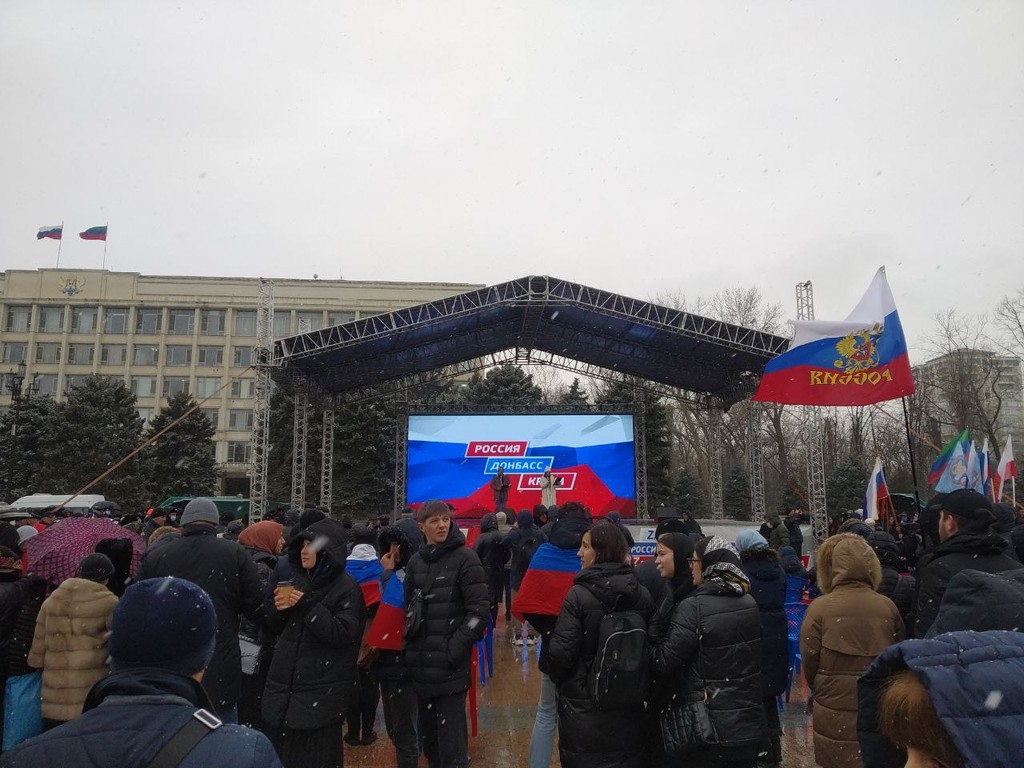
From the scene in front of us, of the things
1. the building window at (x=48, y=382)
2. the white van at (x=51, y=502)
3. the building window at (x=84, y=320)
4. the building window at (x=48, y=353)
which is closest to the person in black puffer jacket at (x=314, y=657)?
the white van at (x=51, y=502)

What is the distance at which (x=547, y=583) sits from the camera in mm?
4688

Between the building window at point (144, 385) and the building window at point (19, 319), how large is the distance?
905cm

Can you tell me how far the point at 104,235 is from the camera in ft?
148

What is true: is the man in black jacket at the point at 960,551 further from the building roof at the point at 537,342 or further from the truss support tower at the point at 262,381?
the truss support tower at the point at 262,381

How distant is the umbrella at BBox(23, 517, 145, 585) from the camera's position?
418cm

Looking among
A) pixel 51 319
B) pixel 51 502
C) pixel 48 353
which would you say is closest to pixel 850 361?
pixel 51 502

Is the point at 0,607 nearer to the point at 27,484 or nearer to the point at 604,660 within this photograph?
the point at 604,660

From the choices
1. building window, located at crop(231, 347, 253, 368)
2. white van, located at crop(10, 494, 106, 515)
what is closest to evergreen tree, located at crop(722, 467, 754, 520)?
white van, located at crop(10, 494, 106, 515)

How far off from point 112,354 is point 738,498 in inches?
1790

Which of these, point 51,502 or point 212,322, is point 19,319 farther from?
point 51,502

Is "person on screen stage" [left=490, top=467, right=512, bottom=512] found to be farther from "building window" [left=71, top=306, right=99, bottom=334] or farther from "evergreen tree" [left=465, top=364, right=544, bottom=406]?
"building window" [left=71, top=306, right=99, bottom=334]

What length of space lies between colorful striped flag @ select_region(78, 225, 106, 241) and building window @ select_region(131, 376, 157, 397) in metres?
12.4

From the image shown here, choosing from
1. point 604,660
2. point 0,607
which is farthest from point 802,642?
point 0,607

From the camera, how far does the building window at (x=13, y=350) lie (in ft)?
178
